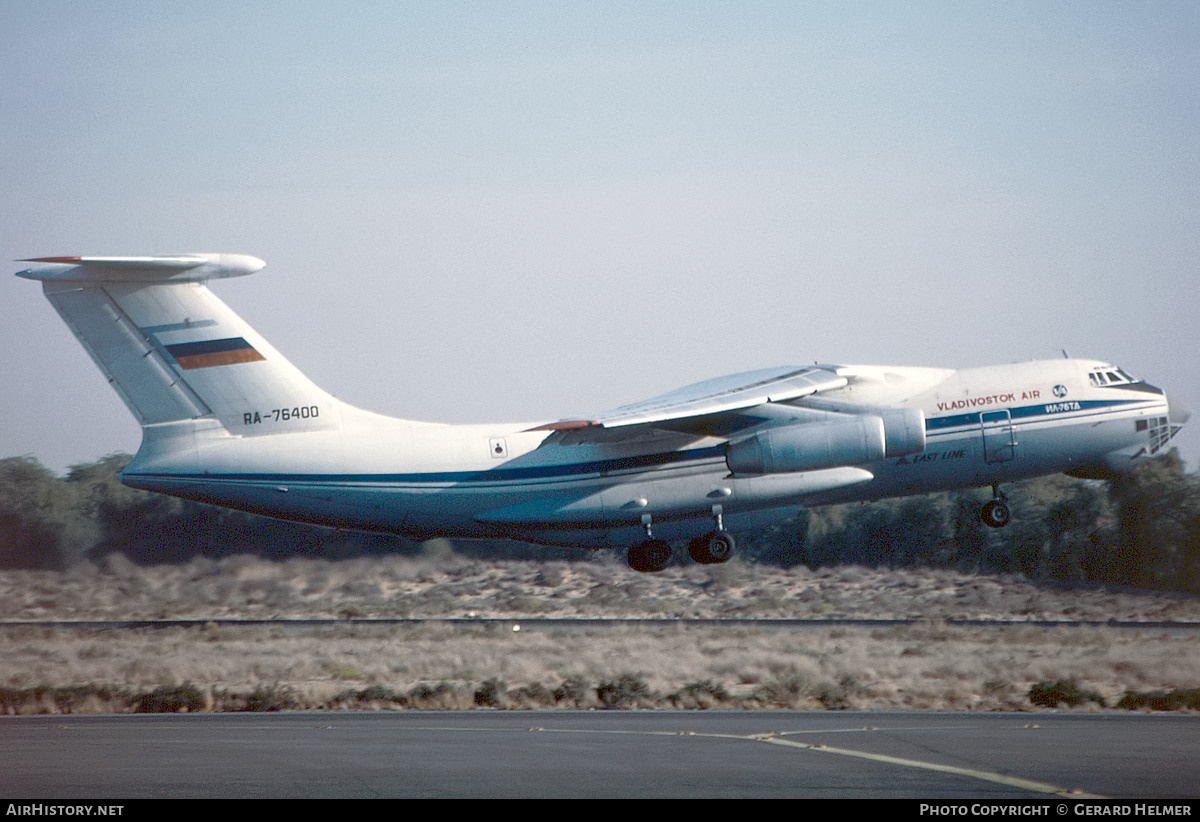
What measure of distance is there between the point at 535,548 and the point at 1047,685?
49.5 feet

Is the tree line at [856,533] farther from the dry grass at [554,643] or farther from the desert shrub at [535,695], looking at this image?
the desert shrub at [535,695]

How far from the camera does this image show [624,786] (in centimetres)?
1255

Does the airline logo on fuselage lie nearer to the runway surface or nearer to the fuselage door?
the fuselage door

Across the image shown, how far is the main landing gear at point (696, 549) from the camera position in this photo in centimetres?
2391

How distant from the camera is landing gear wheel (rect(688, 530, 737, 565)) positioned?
23906 millimetres

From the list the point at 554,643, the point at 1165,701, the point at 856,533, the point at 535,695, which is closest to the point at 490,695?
the point at 535,695

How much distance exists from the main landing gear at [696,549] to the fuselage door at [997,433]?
180 inches

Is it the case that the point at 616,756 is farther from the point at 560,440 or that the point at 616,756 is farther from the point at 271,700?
the point at 271,700

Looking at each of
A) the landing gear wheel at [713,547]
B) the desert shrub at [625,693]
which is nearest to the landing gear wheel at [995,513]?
the landing gear wheel at [713,547]

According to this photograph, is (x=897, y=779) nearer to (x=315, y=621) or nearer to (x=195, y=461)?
(x=195, y=461)

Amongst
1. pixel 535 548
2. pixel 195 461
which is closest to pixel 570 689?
pixel 195 461

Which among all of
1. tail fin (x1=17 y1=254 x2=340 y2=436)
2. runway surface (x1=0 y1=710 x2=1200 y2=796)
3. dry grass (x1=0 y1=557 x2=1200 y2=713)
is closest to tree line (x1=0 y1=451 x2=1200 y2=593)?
dry grass (x1=0 y1=557 x2=1200 y2=713)

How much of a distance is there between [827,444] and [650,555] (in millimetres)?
3669

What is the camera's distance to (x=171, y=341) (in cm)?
2280
